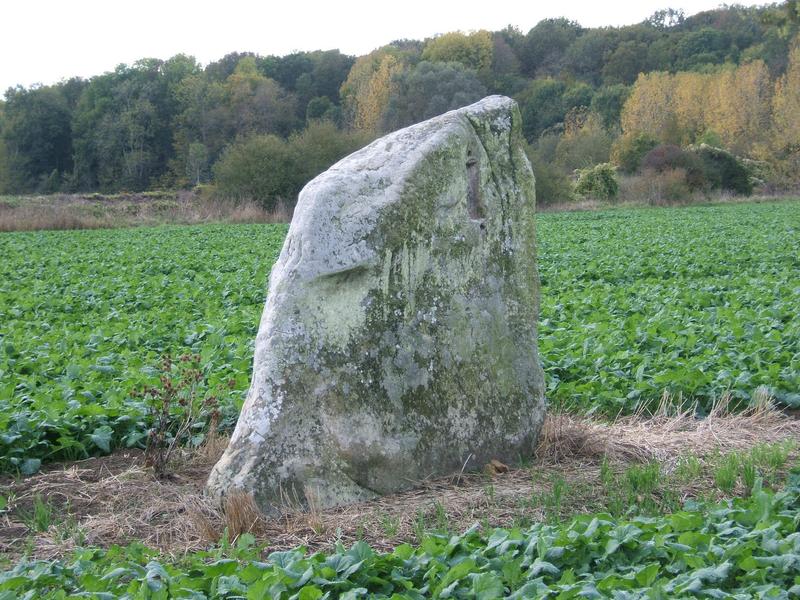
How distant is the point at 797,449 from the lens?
643cm

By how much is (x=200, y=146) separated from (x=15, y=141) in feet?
61.1

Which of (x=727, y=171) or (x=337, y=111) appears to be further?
(x=337, y=111)

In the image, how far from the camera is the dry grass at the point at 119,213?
40156 mm

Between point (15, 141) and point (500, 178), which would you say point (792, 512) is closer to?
point (500, 178)

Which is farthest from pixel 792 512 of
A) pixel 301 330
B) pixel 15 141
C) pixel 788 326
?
pixel 15 141

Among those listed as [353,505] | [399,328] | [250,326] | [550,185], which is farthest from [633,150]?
[353,505]

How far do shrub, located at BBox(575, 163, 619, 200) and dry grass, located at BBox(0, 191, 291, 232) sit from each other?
77.5 feet

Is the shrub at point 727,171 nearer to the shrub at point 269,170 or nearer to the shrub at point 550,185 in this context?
the shrub at point 550,185

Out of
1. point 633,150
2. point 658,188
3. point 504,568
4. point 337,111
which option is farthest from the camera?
point 337,111

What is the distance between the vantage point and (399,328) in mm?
5777

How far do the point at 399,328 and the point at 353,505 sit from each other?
4.00 ft

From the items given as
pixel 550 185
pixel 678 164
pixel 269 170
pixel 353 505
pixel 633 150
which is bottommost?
pixel 353 505

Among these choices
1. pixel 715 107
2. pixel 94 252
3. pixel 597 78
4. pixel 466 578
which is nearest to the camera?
pixel 466 578

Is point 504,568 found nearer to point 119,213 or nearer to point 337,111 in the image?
point 119,213
